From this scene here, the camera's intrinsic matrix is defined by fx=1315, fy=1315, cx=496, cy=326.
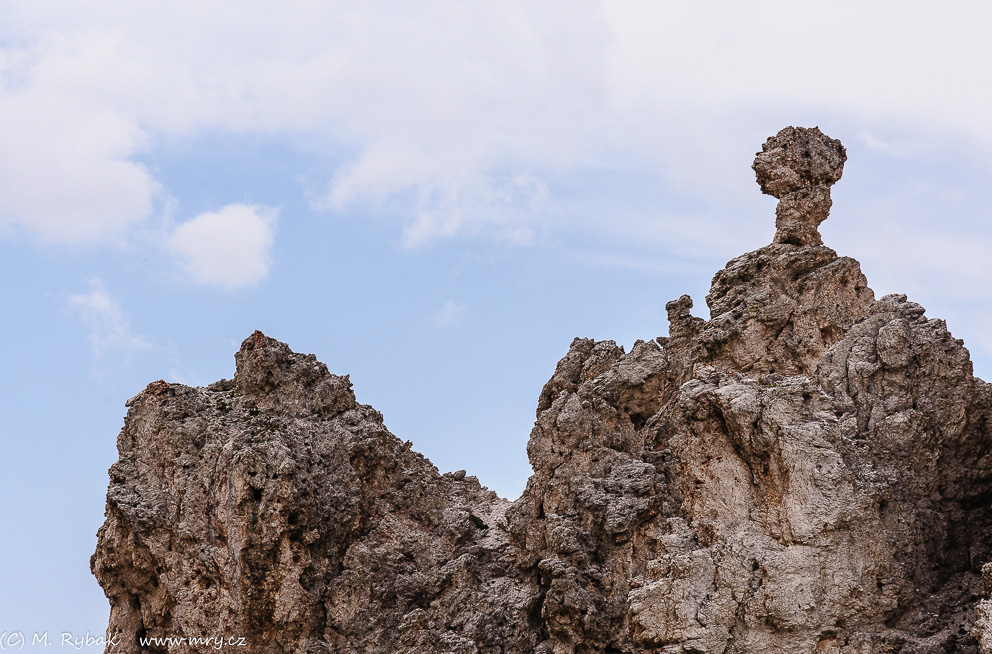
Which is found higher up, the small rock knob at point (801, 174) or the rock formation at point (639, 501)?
the small rock knob at point (801, 174)

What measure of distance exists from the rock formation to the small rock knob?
0.26 ft

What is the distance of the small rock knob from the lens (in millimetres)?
43312

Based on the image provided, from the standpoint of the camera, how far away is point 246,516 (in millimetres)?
39031

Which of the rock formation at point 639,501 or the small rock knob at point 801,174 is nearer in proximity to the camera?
the rock formation at point 639,501

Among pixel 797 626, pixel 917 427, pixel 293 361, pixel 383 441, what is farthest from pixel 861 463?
pixel 293 361

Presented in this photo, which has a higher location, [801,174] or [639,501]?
[801,174]

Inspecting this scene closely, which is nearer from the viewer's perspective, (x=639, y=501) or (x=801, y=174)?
(x=639, y=501)

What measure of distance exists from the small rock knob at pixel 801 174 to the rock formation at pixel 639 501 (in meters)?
0.08

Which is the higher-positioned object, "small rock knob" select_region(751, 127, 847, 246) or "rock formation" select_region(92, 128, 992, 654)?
"small rock knob" select_region(751, 127, 847, 246)

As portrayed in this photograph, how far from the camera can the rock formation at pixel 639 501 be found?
31.8 metres

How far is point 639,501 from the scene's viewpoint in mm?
37719

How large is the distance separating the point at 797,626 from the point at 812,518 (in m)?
2.59

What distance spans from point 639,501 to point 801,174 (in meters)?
13.1

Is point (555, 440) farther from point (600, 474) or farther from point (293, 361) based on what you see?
point (293, 361)
